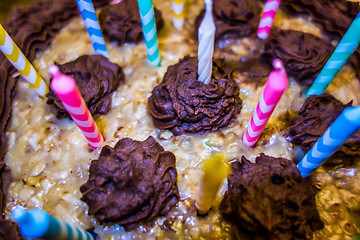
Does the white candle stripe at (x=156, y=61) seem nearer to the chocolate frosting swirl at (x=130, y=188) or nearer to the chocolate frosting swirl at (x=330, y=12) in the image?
the chocolate frosting swirl at (x=130, y=188)

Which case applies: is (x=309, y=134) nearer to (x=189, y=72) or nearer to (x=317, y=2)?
(x=189, y=72)

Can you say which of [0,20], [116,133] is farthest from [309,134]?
[0,20]

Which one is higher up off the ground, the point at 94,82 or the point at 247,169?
the point at 94,82

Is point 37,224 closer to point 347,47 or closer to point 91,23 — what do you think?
point 91,23

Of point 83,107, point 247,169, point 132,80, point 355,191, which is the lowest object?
point 355,191

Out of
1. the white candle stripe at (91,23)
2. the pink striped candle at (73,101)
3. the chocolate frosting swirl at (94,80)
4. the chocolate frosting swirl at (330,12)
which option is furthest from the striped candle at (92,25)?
the chocolate frosting swirl at (330,12)

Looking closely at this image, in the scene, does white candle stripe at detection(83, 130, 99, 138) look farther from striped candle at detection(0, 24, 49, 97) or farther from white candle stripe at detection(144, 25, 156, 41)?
white candle stripe at detection(144, 25, 156, 41)

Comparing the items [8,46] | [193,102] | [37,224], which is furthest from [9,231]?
[193,102]
